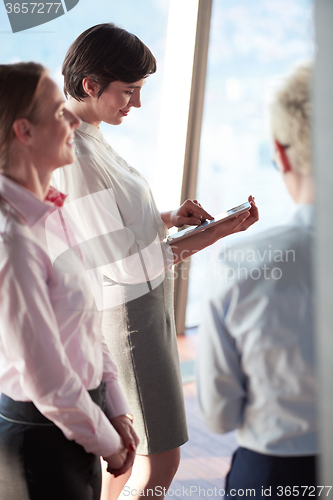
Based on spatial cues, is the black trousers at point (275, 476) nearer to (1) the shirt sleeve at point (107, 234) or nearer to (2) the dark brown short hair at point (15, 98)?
(1) the shirt sleeve at point (107, 234)

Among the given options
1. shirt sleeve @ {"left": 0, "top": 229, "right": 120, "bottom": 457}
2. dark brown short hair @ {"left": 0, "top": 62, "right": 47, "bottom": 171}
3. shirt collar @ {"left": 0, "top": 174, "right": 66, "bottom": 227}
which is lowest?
shirt sleeve @ {"left": 0, "top": 229, "right": 120, "bottom": 457}

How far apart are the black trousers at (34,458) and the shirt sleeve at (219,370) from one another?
0.82 ft

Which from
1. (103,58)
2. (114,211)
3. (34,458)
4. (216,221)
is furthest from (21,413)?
(103,58)

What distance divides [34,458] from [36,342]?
0.21m

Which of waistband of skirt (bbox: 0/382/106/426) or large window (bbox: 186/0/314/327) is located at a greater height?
large window (bbox: 186/0/314/327)

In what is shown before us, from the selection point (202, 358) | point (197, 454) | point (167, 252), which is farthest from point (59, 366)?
point (197, 454)

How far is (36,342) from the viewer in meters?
0.70

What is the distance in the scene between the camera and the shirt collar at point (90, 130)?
3.64ft

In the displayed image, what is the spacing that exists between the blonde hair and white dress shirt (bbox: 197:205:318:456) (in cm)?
7

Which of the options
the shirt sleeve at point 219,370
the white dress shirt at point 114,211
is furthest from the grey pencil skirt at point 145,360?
the shirt sleeve at point 219,370

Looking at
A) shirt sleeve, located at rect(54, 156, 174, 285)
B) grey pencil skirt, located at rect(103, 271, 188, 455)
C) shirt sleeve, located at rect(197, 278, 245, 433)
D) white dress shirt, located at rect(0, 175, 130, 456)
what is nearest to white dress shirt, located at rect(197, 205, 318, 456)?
shirt sleeve, located at rect(197, 278, 245, 433)

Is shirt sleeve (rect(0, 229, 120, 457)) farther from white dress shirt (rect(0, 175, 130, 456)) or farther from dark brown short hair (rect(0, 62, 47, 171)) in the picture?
dark brown short hair (rect(0, 62, 47, 171))

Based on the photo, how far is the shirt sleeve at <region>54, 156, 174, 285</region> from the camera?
99 cm

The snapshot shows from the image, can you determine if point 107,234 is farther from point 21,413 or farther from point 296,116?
point 296,116
